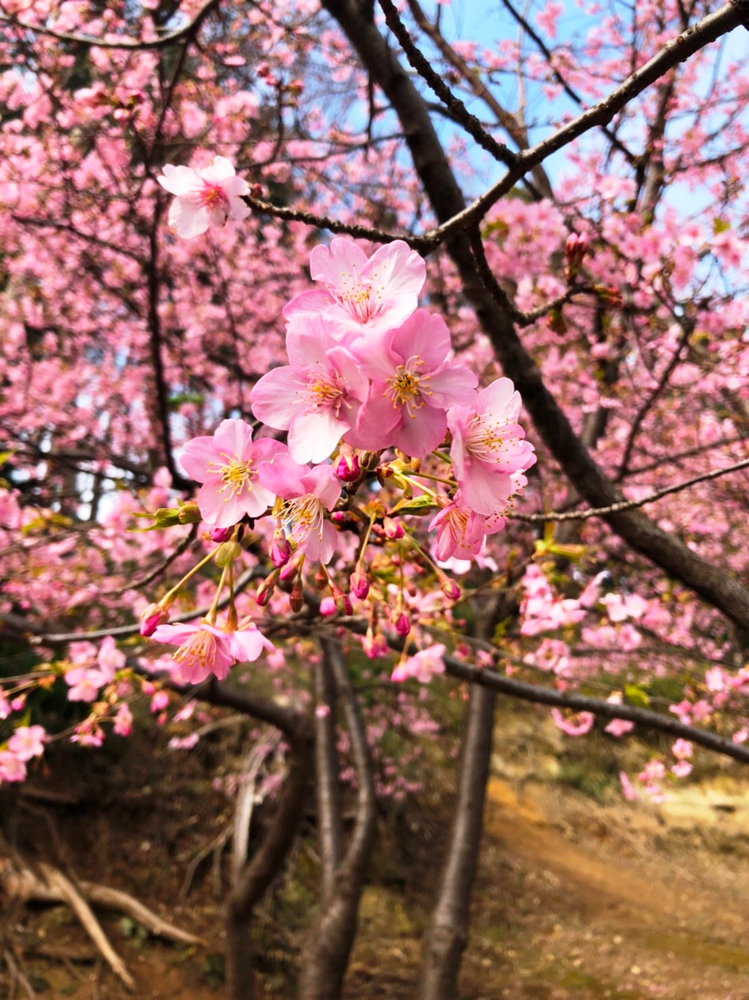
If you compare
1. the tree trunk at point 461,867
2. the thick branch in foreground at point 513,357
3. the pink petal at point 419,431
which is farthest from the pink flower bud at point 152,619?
the tree trunk at point 461,867

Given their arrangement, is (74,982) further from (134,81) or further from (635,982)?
(134,81)

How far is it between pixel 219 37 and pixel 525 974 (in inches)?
311

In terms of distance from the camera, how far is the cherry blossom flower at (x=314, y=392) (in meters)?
0.62

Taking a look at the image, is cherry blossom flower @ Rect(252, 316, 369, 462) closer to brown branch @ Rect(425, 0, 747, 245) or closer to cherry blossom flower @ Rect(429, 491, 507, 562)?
cherry blossom flower @ Rect(429, 491, 507, 562)

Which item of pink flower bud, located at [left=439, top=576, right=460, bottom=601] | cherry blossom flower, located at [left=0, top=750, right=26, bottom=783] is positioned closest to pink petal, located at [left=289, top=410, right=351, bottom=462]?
pink flower bud, located at [left=439, top=576, right=460, bottom=601]

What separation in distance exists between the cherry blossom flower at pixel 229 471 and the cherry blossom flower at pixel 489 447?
0.25 meters

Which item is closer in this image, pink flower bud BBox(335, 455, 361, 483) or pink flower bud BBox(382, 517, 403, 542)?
pink flower bud BBox(335, 455, 361, 483)

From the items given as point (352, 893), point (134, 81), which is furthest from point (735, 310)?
point (134, 81)

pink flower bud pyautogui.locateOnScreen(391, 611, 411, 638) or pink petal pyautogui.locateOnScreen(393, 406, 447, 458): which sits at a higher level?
pink petal pyautogui.locateOnScreen(393, 406, 447, 458)

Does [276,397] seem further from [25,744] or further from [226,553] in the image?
[25,744]

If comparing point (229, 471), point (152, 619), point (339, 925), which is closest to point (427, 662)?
point (152, 619)

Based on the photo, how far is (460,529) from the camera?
76 centimetres

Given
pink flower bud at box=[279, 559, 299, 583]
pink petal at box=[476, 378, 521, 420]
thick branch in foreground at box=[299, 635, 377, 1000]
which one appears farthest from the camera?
thick branch in foreground at box=[299, 635, 377, 1000]

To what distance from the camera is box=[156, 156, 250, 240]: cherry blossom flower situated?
96 centimetres
